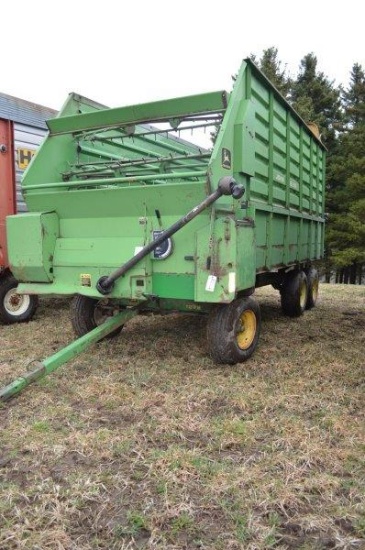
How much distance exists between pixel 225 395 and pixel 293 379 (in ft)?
2.30

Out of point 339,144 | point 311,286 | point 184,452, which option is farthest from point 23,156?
point 339,144

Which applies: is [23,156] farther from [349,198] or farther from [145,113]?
[349,198]

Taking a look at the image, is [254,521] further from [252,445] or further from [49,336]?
[49,336]

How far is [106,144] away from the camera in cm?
567

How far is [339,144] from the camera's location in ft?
85.8

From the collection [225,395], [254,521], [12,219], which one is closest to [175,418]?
[225,395]

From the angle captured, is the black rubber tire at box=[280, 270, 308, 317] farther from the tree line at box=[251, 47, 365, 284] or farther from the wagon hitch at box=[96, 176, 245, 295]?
the tree line at box=[251, 47, 365, 284]

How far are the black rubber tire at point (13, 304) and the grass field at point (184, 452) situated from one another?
62.2 inches

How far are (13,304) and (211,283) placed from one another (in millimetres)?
3496

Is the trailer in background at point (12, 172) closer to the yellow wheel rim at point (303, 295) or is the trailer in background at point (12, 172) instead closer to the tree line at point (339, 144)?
the yellow wheel rim at point (303, 295)

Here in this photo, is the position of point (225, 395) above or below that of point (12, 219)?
below

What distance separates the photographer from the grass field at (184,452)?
6.61 feet

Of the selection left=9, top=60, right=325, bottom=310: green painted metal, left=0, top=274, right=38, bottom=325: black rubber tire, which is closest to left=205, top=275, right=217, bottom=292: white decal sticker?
left=9, top=60, right=325, bottom=310: green painted metal

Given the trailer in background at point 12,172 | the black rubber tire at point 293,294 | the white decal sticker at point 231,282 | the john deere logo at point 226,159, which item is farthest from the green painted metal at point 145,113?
the black rubber tire at point 293,294
